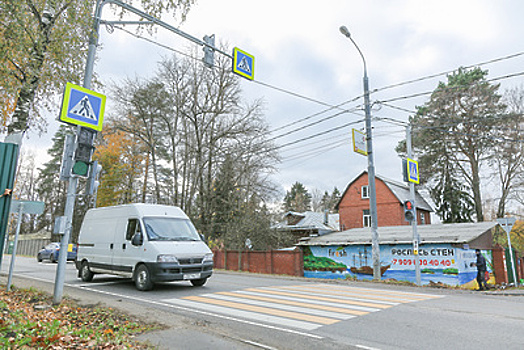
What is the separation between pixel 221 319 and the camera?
6.60m

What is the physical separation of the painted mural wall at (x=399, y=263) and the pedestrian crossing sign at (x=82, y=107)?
17.3 meters

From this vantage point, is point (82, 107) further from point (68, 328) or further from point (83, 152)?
point (68, 328)

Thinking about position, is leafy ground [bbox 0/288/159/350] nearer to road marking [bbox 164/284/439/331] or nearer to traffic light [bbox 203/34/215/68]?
road marking [bbox 164/284/439/331]

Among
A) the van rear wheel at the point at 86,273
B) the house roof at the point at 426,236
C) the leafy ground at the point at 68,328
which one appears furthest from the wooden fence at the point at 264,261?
the leafy ground at the point at 68,328

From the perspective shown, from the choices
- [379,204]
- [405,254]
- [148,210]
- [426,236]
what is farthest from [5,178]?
[379,204]

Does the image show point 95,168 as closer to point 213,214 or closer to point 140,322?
point 140,322

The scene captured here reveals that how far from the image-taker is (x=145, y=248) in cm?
998

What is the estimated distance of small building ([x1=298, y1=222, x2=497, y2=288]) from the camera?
1783 centimetres

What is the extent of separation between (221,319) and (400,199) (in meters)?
33.5

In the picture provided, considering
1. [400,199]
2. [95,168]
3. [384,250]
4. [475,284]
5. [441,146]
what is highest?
[441,146]

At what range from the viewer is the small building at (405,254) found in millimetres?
17828

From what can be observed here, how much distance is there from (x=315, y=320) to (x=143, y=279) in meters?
5.75

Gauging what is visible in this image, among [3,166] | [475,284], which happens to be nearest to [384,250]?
[475,284]

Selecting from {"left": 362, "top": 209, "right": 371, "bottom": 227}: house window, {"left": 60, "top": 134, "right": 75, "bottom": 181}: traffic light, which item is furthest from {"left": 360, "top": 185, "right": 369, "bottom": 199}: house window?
{"left": 60, "top": 134, "right": 75, "bottom": 181}: traffic light
